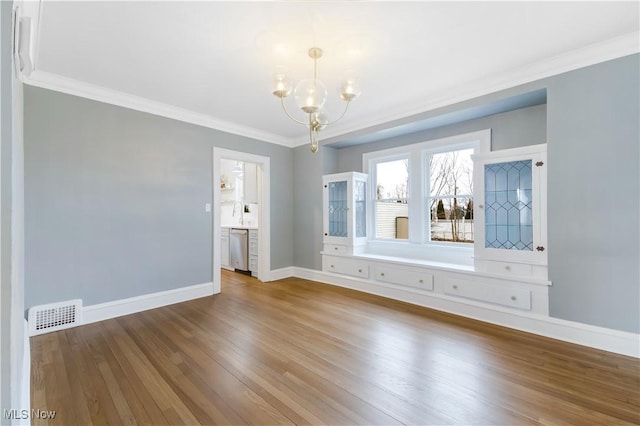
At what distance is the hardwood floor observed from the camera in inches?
63.0

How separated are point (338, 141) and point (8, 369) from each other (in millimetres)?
4297

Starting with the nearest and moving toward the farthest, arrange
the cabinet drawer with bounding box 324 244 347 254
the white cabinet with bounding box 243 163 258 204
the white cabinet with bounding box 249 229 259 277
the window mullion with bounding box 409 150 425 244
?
1. the window mullion with bounding box 409 150 425 244
2. the cabinet drawer with bounding box 324 244 347 254
3. the white cabinet with bounding box 249 229 259 277
4. the white cabinet with bounding box 243 163 258 204

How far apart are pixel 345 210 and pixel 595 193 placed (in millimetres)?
2852

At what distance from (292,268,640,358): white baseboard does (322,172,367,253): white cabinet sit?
759mm

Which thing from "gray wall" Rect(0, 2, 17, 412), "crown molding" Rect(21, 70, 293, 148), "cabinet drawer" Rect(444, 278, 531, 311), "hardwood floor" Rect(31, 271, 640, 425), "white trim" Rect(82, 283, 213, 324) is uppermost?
"crown molding" Rect(21, 70, 293, 148)

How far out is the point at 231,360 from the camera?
2.18m

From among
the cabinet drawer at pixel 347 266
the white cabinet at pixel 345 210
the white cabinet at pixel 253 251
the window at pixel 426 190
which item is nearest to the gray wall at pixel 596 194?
the window at pixel 426 190

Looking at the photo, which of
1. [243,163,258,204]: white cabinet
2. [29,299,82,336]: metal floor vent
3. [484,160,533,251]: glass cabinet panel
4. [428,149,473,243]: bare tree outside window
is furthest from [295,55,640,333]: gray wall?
[29,299,82,336]: metal floor vent

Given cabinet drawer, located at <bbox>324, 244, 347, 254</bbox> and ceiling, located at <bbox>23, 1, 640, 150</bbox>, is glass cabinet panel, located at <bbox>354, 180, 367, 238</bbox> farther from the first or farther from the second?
ceiling, located at <bbox>23, 1, 640, 150</bbox>

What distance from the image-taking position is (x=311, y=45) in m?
2.25

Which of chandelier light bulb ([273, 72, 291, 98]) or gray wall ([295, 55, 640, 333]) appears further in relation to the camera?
gray wall ([295, 55, 640, 333])

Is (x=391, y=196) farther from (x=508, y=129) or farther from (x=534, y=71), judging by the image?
(x=534, y=71)

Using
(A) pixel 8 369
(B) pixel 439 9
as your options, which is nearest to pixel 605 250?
(B) pixel 439 9

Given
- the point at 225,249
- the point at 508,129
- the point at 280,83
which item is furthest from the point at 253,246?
the point at 508,129
